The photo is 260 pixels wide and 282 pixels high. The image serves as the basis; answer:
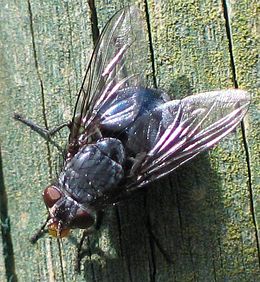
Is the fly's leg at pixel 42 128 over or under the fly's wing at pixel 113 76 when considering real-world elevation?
under

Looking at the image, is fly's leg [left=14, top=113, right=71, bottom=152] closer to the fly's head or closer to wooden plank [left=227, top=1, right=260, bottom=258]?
the fly's head

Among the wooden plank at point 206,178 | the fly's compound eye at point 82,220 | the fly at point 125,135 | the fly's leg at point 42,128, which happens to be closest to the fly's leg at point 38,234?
the fly at point 125,135

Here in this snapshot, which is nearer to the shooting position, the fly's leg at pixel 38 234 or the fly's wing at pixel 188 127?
the fly's wing at pixel 188 127

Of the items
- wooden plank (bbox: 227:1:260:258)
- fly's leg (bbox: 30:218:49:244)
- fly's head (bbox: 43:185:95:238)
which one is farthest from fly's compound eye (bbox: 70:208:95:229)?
wooden plank (bbox: 227:1:260:258)

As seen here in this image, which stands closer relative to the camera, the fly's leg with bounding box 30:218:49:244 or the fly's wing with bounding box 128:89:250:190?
the fly's wing with bounding box 128:89:250:190

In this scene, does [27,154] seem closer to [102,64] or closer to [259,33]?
[102,64]

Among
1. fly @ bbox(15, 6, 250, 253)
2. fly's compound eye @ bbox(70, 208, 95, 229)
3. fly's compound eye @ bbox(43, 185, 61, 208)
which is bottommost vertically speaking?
fly's compound eye @ bbox(70, 208, 95, 229)

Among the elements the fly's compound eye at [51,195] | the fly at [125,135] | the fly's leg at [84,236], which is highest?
the fly at [125,135]

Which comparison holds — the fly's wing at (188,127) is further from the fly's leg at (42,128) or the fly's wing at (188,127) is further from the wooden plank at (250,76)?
the fly's leg at (42,128)
